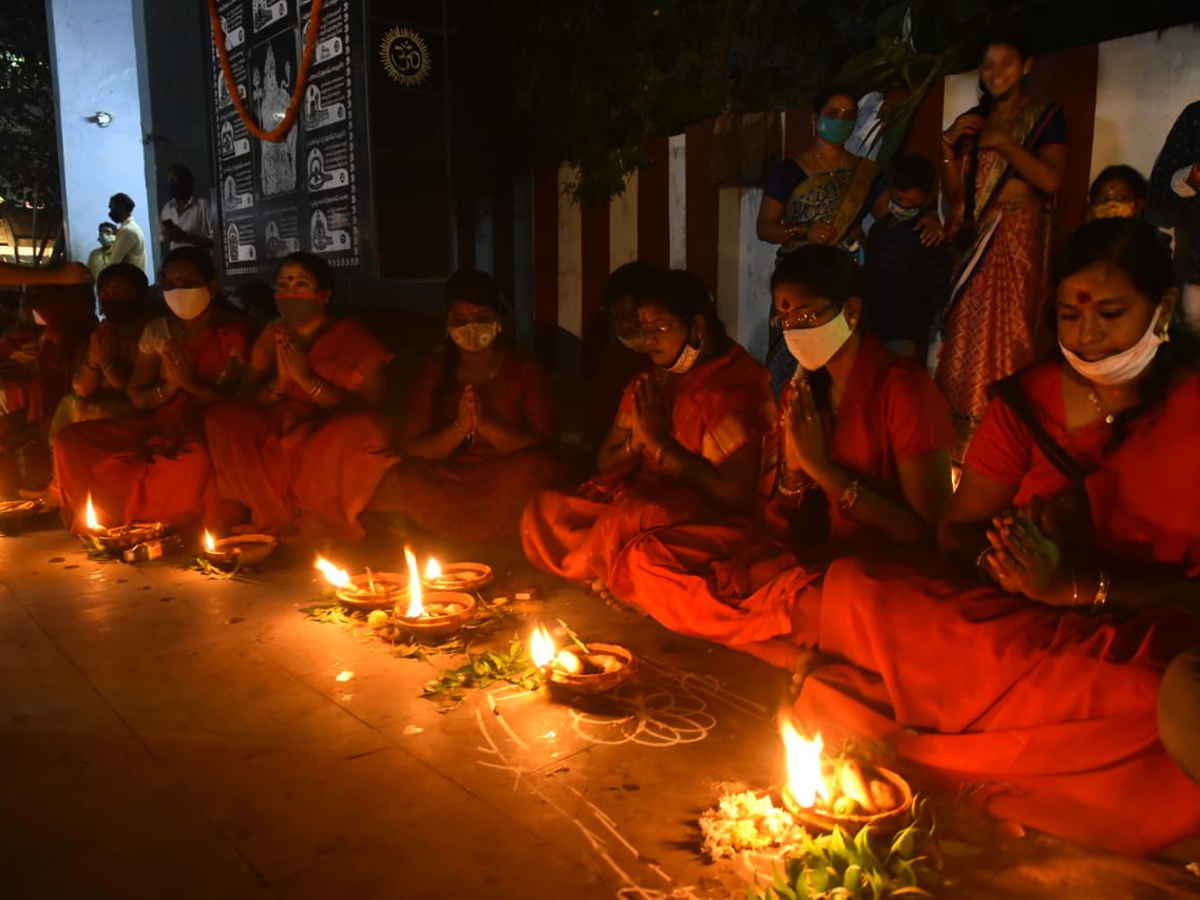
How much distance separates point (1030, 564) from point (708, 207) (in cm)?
474

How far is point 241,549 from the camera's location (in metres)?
4.91

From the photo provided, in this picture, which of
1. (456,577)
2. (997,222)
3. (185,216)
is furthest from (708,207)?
(185,216)

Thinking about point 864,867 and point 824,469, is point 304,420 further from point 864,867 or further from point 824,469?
point 864,867

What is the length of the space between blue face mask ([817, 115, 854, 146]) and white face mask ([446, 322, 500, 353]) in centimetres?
195

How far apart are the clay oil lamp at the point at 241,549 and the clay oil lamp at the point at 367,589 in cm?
72

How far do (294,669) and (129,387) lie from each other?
322 cm

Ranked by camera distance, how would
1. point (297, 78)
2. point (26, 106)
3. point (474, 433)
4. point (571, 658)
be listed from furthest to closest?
point (26, 106)
point (297, 78)
point (474, 433)
point (571, 658)

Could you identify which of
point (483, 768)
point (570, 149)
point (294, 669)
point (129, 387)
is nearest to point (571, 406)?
point (570, 149)

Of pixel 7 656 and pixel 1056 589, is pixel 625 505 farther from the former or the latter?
pixel 7 656

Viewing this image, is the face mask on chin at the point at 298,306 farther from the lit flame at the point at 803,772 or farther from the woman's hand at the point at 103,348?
the lit flame at the point at 803,772

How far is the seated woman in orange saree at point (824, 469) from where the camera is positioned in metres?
3.24

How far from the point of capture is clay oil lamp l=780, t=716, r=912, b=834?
230 cm

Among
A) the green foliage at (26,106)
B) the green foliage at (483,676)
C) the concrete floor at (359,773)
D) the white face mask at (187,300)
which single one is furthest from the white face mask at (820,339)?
the green foliage at (26,106)

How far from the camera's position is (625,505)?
3996mm
